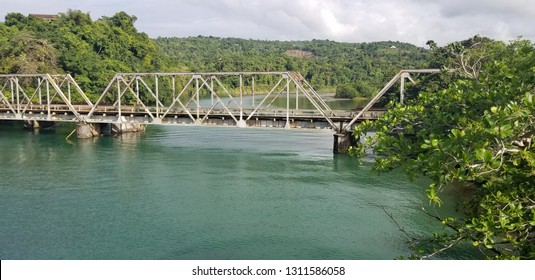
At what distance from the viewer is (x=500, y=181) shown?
308 inches

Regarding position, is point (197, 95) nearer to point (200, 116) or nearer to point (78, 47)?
point (200, 116)

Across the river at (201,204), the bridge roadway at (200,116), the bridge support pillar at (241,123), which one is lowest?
the river at (201,204)

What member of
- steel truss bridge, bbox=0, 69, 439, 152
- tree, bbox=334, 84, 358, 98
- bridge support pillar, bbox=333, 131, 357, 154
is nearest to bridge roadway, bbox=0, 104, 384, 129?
steel truss bridge, bbox=0, 69, 439, 152

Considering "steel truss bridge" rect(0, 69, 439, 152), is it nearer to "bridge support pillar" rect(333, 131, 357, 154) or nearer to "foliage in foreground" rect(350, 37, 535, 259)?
"bridge support pillar" rect(333, 131, 357, 154)

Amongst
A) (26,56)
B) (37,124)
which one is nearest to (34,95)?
(37,124)

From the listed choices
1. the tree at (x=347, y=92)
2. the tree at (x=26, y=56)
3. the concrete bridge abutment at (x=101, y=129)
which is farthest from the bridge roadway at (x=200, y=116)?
the tree at (x=347, y=92)

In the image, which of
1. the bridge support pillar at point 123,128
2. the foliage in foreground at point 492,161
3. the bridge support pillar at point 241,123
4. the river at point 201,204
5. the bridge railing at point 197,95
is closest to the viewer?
the foliage in foreground at point 492,161

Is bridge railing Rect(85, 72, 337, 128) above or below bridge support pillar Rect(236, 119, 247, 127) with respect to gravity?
above

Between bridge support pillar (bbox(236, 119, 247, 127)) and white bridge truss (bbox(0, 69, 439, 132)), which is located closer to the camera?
white bridge truss (bbox(0, 69, 439, 132))

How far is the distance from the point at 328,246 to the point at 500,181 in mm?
8457

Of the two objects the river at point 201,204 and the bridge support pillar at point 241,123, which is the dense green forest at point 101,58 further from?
the bridge support pillar at point 241,123

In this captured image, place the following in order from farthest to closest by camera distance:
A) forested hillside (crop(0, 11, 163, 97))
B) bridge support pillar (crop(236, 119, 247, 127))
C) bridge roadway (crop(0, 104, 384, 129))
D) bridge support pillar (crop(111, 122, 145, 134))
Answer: forested hillside (crop(0, 11, 163, 97)), bridge support pillar (crop(111, 122, 145, 134)), bridge support pillar (crop(236, 119, 247, 127)), bridge roadway (crop(0, 104, 384, 129))

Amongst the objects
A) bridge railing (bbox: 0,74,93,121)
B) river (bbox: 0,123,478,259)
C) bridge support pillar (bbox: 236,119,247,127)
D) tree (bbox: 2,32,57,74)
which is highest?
tree (bbox: 2,32,57,74)
